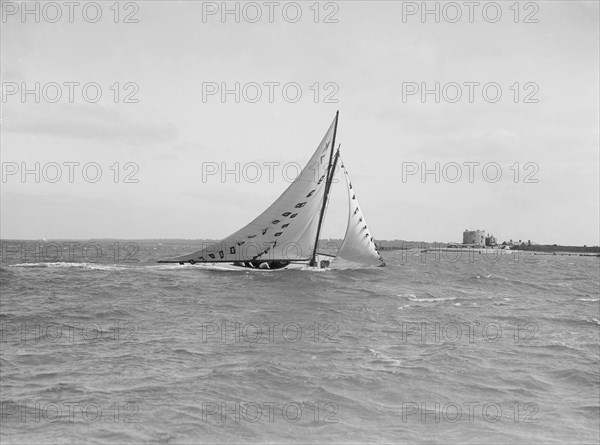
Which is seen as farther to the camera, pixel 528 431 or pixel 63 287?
pixel 63 287

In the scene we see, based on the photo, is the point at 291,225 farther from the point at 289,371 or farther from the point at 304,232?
the point at 289,371

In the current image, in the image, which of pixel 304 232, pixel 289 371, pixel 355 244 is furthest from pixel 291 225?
pixel 289 371

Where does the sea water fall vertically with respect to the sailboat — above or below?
below

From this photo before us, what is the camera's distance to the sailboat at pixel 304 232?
48.3 m

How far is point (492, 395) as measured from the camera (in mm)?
15086

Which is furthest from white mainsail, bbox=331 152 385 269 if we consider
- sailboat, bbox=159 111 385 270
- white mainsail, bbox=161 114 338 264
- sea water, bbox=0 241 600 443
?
sea water, bbox=0 241 600 443

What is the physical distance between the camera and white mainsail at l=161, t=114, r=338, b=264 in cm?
4819

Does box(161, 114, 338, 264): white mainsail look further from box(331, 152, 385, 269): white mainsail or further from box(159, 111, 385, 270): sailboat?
box(331, 152, 385, 269): white mainsail

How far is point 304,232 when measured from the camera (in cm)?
4994

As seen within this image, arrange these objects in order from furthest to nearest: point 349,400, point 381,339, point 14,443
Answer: point 381,339 → point 349,400 → point 14,443

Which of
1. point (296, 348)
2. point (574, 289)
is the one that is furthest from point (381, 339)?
point (574, 289)

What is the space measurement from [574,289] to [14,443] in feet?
159

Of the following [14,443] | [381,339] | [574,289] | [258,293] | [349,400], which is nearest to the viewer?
[14,443]

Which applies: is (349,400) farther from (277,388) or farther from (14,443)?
(14,443)
